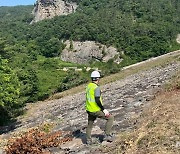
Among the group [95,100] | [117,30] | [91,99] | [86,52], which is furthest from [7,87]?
[117,30]

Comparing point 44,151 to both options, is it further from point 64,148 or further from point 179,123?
point 179,123

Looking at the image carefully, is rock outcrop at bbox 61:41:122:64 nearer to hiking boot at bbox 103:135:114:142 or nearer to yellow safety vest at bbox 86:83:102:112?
hiking boot at bbox 103:135:114:142

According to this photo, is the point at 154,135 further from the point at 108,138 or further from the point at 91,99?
the point at 91,99

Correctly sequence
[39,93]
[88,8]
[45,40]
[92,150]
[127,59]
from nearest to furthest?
1. [92,150]
2. [39,93]
3. [127,59]
4. [45,40]
5. [88,8]

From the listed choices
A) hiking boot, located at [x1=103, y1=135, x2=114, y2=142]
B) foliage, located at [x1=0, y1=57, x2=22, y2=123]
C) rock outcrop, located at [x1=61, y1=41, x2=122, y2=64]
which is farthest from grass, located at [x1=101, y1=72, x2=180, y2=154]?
rock outcrop, located at [x1=61, y1=41, x2=122, y2=64]

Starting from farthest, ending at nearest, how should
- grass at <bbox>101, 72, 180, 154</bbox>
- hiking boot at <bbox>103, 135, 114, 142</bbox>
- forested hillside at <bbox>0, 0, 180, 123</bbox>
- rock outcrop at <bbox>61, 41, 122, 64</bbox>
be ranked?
1. rock outcrop at <bbox>61, 41, 122, 64</bbox>
2. forested hillside at <bbox>0, 0, 180, 123</bbox>
3. hiking boot at <bbox>103, 135, 114, 142</bbox>
4. grass at <bbox>101, 72, 180, 154</bbox>

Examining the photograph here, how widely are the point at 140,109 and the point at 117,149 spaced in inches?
187

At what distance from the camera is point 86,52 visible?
138500 mm

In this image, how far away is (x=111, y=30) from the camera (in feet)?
466

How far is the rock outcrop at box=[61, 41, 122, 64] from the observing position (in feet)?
441

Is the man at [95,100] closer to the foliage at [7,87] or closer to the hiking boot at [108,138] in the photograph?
the hiking boot at [108,138]

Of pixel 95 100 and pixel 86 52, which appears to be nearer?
pixel 95 100

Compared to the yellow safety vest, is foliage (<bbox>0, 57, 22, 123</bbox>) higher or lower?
lower

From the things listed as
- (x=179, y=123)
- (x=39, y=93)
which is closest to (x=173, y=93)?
(x=179, y=123)
